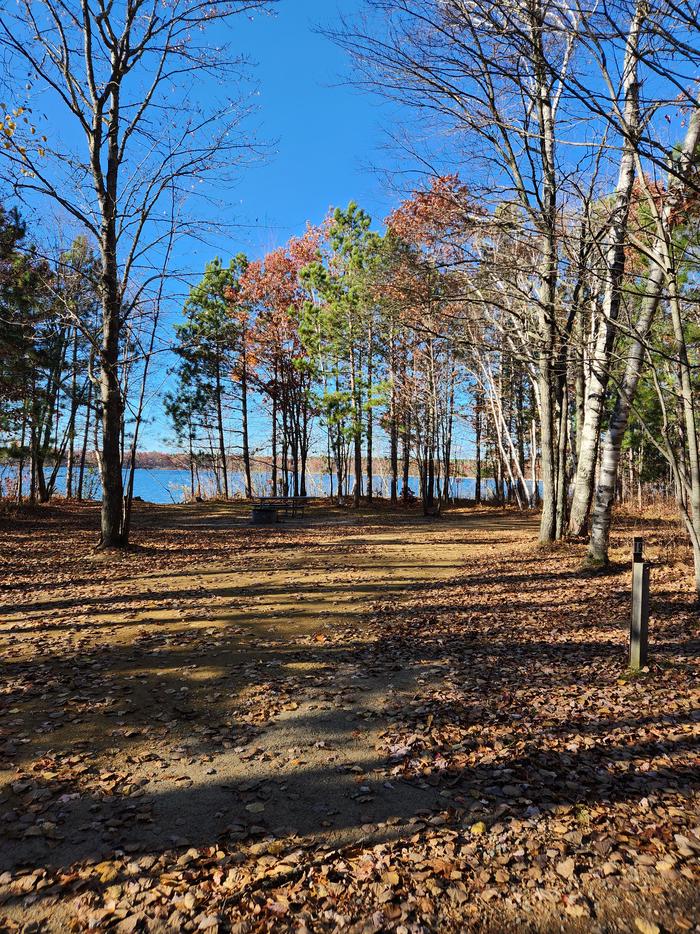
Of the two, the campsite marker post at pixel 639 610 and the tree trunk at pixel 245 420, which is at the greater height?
the tree trunk at pixel 245 420

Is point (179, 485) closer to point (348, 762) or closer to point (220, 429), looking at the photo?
point (220, 429)

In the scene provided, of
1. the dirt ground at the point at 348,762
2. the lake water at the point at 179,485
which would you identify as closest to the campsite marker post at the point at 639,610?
the dirt ground at the point at 348,762

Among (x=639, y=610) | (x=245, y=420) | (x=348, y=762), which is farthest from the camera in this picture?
(x=245, y=420)

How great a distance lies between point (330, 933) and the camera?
2.05 meters

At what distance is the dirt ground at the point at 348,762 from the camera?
2209 millimetres

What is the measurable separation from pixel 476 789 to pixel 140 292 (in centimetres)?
979

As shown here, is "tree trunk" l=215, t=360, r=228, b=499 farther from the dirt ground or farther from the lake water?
the dirt ground

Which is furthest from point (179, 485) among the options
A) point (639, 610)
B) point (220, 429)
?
point (639, 610)

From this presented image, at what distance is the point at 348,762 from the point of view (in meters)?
3.27

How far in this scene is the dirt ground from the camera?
221 cm

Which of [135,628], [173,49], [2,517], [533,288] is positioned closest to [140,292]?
[173,49]

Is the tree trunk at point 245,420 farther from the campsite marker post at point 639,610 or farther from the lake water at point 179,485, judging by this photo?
the campsite marker post at point 639,610

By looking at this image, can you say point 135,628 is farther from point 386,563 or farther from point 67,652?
point 386,563

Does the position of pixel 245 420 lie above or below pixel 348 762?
above
